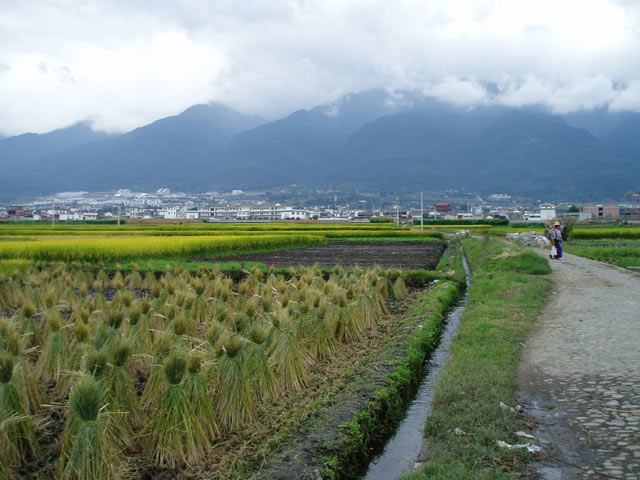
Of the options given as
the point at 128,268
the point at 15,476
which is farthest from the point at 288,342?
the point at 128,268

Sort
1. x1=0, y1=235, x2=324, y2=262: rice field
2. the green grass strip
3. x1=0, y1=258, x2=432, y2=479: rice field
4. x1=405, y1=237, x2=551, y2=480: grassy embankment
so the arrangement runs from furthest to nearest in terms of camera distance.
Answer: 1. the green grass strip
2. x1=0, y1=235, x2=324, y2=262: rice field
3. x1=405, y1=237, x2=551, y2=480: grassy embankment
4. x1=0, y1=258, x2=432, y2=479: rice field

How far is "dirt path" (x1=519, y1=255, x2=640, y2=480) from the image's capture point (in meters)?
4.32

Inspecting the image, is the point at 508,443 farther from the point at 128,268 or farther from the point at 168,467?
the point at 128,268

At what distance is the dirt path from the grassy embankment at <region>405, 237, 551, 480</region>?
24cm

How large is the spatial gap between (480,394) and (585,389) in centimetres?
119

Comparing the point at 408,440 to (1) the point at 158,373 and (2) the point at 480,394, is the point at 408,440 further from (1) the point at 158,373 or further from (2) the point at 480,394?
(1) the point at 158,373

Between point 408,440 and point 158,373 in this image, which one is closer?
point 158,373

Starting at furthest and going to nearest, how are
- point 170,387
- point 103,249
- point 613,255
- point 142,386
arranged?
point 613,255 → point 103,249 → point 142,386 → point 170,387

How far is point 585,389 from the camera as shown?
5.82m

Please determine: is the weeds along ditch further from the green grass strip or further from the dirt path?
the green grass strip

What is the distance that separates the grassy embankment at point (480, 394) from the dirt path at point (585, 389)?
0.24 metres

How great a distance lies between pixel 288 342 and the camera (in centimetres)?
605

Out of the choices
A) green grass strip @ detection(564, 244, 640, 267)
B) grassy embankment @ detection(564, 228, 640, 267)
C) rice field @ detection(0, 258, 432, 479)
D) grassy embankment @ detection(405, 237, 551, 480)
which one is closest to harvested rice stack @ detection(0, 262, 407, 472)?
rice field @ detection(0, 258, 432, 479)

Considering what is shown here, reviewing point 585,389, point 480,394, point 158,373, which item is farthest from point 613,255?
point 158,373
